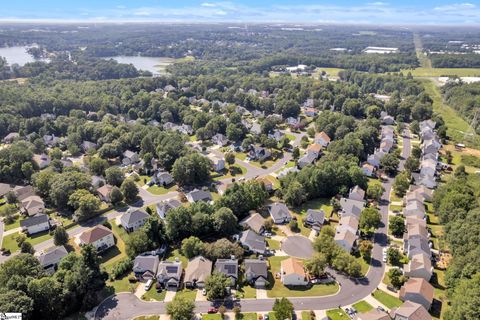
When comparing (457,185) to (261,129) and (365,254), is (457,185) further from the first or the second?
(261,129)

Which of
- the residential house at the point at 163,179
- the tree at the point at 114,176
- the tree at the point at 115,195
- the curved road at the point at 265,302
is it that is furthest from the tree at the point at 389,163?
the tree at the point at 114,176

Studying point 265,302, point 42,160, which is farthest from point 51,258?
point 42,160

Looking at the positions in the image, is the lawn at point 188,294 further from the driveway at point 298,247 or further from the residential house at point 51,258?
the residential house at point 51,258

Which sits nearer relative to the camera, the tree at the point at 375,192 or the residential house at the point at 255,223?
the residential house at the point at 255,223

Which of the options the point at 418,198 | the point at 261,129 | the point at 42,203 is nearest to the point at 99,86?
the point at 261,129

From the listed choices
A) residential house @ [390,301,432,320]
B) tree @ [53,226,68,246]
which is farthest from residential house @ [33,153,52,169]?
residential house @ [390,301,432,320]
